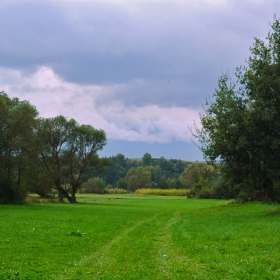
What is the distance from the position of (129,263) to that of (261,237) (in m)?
8.76

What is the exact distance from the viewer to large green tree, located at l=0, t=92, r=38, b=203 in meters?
53.9

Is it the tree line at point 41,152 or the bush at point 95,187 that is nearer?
the tree line at point 41,152

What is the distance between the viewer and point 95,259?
16.4 meters

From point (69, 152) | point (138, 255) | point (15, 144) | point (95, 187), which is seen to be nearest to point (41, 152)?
point (69, 152)

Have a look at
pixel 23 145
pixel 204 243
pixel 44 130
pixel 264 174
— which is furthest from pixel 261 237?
pixel 44 130

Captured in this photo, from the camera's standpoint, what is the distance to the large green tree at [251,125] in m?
34.8

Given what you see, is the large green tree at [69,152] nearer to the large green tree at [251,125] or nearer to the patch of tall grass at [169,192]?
the large green tree at [251,125]

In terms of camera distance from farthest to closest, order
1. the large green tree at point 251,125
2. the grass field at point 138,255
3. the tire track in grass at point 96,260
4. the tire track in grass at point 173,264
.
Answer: the large green tree at point 251,125
the tire track in grass at point 96,260
the grass field at point 138,255
the tire track in grass at point 173,264

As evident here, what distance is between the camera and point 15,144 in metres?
53.7

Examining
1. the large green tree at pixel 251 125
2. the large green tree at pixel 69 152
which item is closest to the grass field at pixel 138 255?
the large green tree at pixel 251 125

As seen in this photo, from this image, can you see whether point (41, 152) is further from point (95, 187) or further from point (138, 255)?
point (95, 187)

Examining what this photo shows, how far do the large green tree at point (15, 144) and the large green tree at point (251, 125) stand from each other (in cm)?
2794

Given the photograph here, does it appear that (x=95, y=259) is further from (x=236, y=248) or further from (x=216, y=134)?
(x=216, y=134)

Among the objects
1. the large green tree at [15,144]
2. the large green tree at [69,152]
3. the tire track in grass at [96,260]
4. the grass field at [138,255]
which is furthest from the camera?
the large green tree at [69,152]
